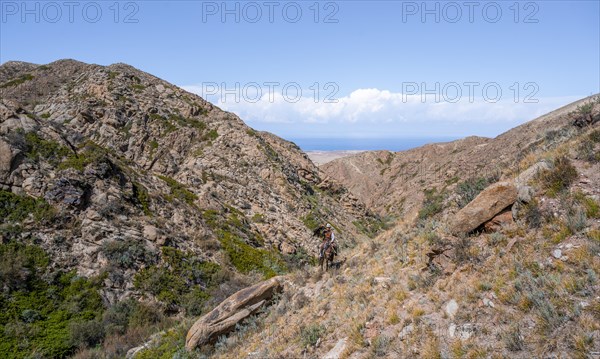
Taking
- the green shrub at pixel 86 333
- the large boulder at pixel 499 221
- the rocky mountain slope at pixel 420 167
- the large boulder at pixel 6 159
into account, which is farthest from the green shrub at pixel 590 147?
the rocky mountain slope at pixel 420 167

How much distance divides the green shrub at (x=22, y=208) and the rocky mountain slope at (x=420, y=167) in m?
38.9

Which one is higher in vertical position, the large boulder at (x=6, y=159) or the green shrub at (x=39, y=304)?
the large boulder at (x=6, y=159)

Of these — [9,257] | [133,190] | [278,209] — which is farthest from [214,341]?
[278,209]

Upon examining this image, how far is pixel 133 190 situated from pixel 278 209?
12356 mm

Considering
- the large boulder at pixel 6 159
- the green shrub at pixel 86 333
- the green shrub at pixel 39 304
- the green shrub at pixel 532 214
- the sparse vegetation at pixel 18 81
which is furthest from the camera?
the sparse vegetation at pixel 18 81

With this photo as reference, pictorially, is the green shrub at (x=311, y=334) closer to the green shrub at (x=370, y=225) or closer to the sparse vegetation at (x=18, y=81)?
the green shrub at (x=370, y=225)

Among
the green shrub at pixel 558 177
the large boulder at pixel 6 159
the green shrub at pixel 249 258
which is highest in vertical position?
the large boulder at pixel 6 159

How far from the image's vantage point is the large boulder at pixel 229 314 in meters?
12.5

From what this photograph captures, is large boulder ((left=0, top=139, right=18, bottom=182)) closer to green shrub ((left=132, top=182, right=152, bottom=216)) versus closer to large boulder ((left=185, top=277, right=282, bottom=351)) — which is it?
green shrub ((left=132, top=182, right=152, bottom=216))

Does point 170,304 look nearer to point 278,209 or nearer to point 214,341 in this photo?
point 214,341

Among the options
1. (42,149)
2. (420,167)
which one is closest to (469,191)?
(42,149)

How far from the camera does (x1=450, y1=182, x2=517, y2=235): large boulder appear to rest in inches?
363

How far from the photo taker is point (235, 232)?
26.0 meters

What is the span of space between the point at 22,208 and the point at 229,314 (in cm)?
1414
